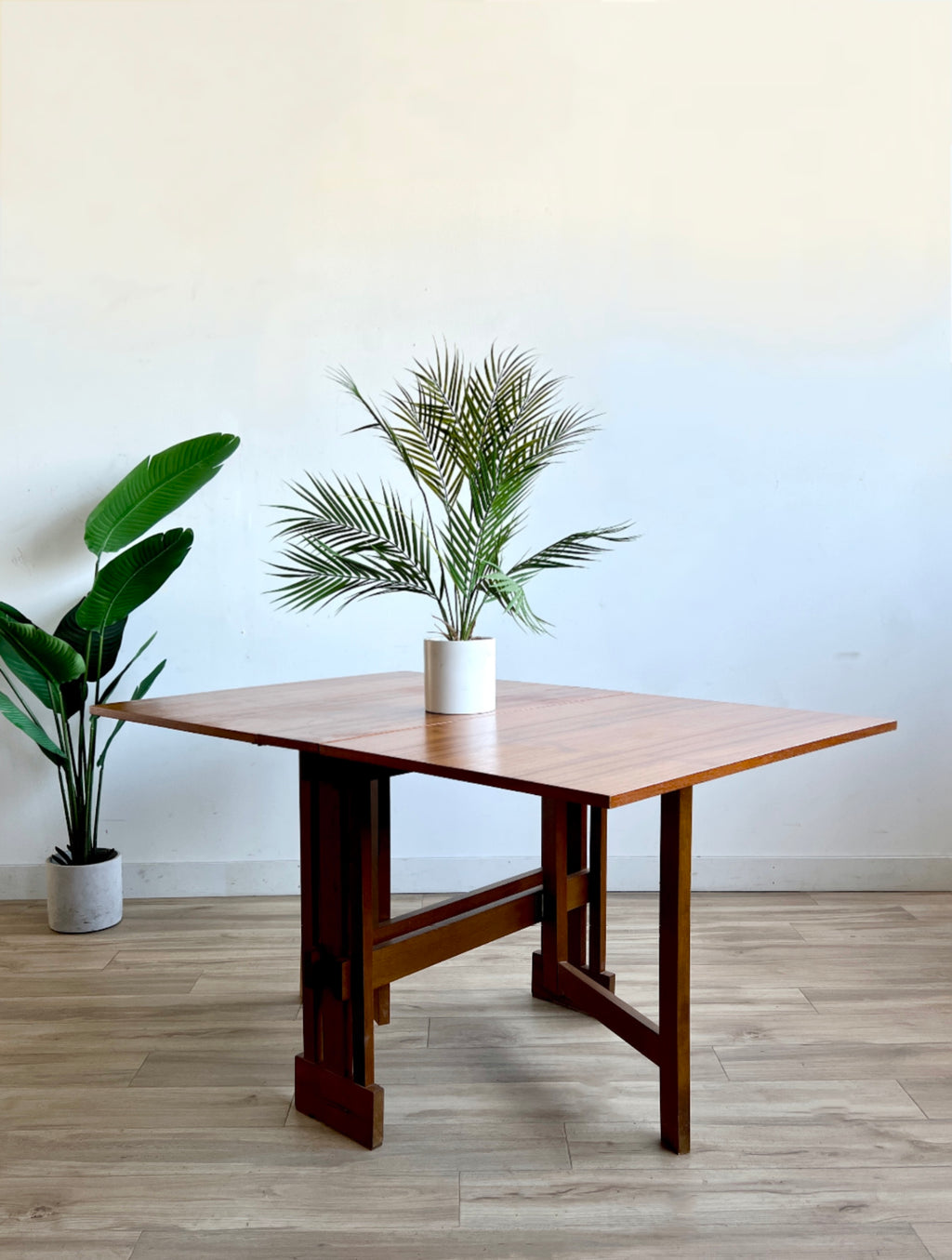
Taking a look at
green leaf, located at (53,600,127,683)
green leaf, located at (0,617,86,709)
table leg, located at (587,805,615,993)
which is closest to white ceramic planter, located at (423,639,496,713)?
table leg, located at (587,805,615,993)

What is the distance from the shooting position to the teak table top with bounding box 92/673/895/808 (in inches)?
68.8

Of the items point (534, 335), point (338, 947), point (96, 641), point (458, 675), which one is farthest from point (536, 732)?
point (534, 335)

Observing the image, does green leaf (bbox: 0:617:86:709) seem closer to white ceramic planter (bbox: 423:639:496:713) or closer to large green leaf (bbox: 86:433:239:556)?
large green leaf (bbox: 86:433:239:556)

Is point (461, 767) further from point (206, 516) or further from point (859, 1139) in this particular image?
point (206, 516)

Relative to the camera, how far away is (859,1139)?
2.09m

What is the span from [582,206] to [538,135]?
252 millimetres

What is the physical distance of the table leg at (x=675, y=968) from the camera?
202 centimetres

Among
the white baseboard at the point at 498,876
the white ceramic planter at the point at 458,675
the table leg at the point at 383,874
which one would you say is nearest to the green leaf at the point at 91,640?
the white baseboard at the point at 498,876

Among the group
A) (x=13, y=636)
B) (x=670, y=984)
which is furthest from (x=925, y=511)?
(x=13, y=636)

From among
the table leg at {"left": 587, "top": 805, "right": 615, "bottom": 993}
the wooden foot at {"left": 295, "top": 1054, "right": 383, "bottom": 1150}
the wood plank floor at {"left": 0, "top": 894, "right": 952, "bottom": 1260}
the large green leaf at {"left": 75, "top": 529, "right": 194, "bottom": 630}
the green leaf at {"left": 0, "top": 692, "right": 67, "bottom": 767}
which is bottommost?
the wood plank floor at {"left": 0, "top": 894, "right": 952, "bottom": 1260}

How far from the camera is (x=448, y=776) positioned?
69.0 inches

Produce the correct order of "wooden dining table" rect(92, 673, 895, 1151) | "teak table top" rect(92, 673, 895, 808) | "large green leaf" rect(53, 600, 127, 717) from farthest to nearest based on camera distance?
"large green leaf" rect(53, 600, 127, 717)
"wooden dining table" rect(92, 673, 895, 1151)
"teak table top" rect(92, 673, 895, 808)

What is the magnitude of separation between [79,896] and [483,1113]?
61.9 inches

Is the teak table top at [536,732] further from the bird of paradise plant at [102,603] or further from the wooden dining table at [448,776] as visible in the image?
the bird of paradise plant at [102,603]
